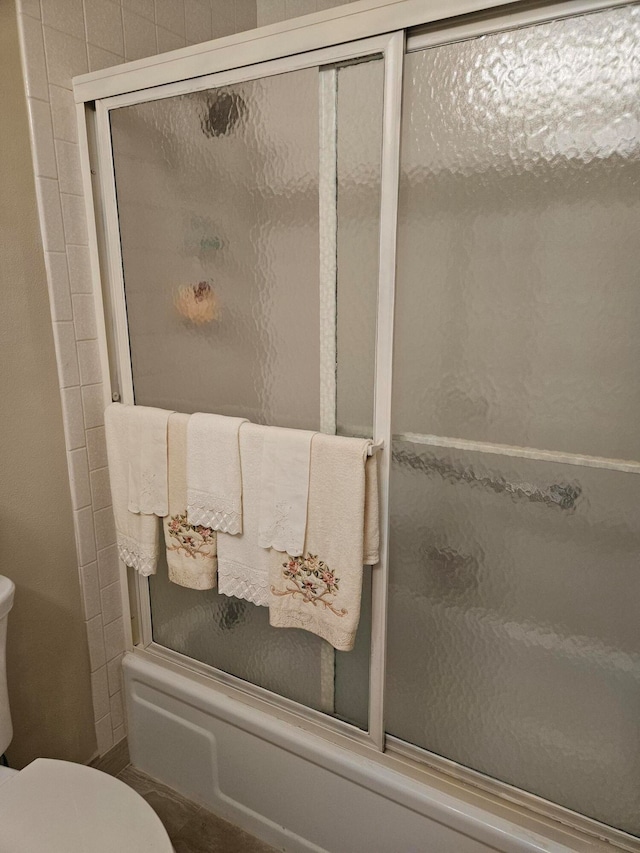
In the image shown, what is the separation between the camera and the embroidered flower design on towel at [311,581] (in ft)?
4.15

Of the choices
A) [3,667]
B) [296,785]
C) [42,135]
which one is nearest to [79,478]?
[3,667]

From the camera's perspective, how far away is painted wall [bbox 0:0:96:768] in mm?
1312

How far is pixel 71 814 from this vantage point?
1.10m

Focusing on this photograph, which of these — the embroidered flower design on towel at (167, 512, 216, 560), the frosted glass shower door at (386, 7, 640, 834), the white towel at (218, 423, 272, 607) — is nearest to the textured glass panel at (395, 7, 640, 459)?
the frosted glass shower door at (386, 7, 640, 834)

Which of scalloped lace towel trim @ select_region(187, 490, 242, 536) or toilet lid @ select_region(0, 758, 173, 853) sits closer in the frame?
toilet lid @ select_region(0, 758, 173, 853)

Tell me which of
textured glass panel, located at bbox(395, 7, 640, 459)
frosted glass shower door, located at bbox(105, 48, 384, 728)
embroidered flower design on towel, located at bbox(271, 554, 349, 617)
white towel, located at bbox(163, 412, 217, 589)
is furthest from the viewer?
white towel, located at bbox(163, 412, 217, 589)

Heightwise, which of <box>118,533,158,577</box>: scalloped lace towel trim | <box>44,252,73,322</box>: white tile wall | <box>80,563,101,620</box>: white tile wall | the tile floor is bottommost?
the tile floor

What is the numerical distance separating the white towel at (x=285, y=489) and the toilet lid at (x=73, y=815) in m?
0.57

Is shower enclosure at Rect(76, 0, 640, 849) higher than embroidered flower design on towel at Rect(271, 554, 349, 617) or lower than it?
higher

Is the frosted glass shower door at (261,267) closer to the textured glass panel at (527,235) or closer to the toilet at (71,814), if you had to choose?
the textured glass panel at (527,235)

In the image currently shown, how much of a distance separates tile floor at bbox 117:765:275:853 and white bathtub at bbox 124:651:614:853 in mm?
23

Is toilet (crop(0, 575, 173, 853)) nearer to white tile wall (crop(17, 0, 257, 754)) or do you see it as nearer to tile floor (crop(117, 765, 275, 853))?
white tile wall (crop(17, 0, 257, 754))

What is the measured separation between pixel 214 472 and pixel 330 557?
13.2 inches

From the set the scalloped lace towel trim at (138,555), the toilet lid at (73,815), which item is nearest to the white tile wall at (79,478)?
the scalloped lace towel trim at (138,555)
